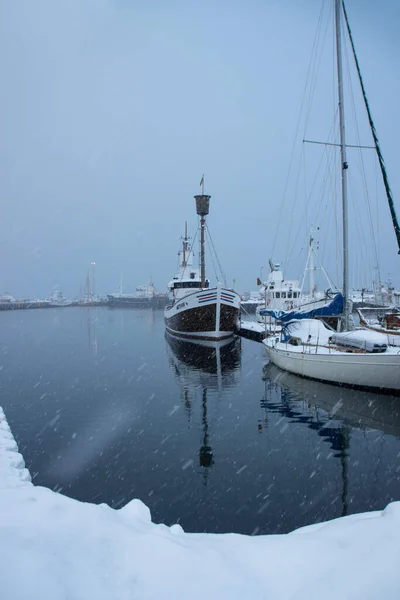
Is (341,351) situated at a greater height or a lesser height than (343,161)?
lesser

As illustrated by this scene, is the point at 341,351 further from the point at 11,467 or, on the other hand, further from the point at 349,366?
the point at 11,467

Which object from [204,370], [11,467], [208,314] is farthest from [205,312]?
[11,467]

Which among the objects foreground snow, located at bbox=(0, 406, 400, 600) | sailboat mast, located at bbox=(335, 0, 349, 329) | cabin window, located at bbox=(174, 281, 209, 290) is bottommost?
foreground snow, located at bbox=(0, 406, 400, 600)

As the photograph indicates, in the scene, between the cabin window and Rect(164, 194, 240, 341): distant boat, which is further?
the cabin window

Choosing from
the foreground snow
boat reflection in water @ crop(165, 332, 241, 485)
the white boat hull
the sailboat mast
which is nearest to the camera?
the foreground snow

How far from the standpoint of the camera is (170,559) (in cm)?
372

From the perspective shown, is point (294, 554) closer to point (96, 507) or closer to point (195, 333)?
point (96, 507)

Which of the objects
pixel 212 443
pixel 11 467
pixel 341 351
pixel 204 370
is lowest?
pixel 204 370

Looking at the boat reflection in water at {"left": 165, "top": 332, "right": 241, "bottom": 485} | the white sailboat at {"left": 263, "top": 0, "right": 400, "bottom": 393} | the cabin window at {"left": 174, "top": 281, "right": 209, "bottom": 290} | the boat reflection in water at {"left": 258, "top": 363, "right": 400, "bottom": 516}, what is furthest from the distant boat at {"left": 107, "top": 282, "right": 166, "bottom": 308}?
the boat reflection in water at {"left": 258, "top": 363, "right": 400, "bottom": 516}

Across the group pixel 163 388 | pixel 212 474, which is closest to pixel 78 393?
pixel 163 388

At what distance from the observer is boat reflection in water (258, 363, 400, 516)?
12.0 meters

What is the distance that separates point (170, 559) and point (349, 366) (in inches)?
582

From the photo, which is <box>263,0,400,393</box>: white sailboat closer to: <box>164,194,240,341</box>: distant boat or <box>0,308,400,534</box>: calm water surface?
<box>0,308,400,534</box>: calm water surface

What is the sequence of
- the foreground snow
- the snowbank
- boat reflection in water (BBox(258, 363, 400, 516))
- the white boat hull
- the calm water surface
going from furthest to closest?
the white boat hull, boat reflection in water (BBox(258, 363, 400, 516)), the calm water surface, the snowbank, the foreground snow
